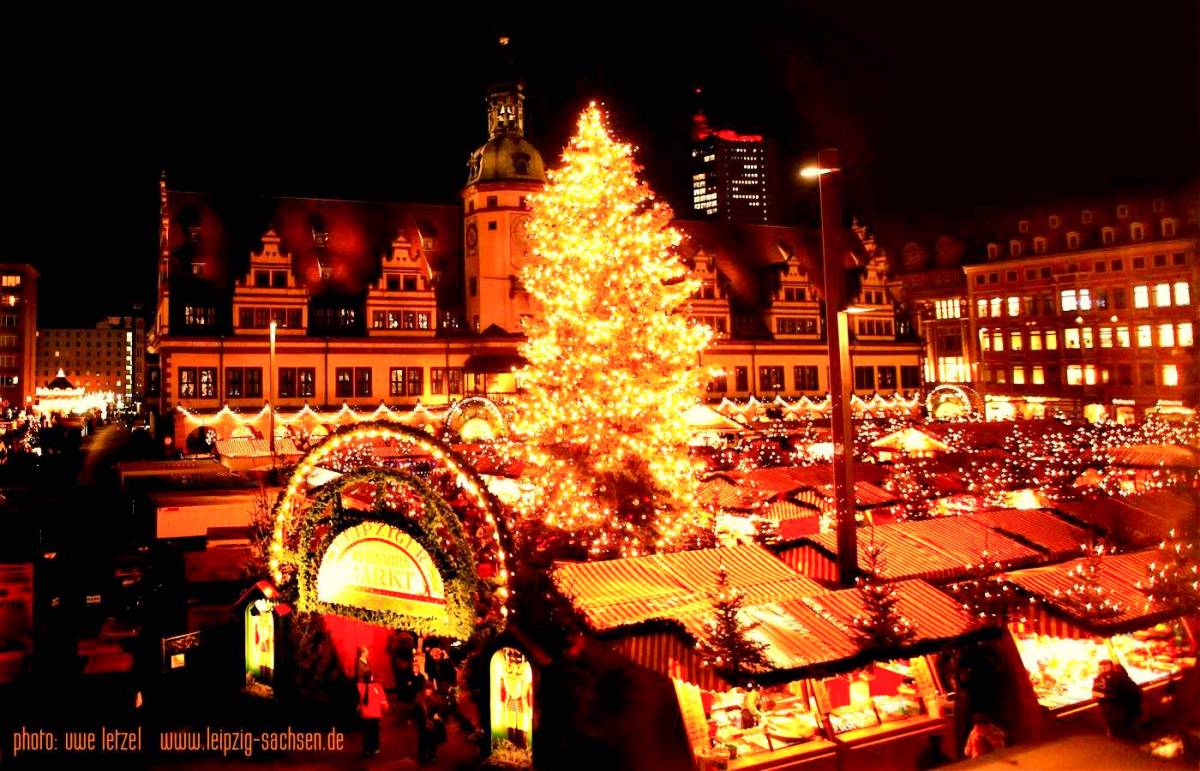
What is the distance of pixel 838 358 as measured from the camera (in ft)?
31.2

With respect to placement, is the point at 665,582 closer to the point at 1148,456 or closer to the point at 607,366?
the point at 607,366

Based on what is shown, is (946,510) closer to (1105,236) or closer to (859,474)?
(859,474)

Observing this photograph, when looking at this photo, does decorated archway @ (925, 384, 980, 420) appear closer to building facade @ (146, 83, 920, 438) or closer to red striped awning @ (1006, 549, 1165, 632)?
building facade @ (146, 83, 920, 438)

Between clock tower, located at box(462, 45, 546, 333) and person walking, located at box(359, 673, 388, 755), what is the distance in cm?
3652

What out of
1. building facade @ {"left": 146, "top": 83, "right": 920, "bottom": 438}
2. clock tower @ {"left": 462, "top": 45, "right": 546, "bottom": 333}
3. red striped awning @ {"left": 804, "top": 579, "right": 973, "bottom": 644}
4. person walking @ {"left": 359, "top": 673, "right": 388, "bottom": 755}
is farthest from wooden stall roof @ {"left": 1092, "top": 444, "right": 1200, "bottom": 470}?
clock tower @ {"left": 462, "top": 45, "right": 546, "bottom": 333}

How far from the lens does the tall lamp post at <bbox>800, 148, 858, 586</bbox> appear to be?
371 inches

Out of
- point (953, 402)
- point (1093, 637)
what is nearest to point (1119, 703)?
point (1093, 637)

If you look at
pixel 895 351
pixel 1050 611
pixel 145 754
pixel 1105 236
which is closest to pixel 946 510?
pixel 1050 611

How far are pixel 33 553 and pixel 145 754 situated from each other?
608cm

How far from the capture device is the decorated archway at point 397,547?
864 cm

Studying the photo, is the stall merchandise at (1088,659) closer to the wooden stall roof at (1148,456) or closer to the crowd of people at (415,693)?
the crowd of people at (415,693)

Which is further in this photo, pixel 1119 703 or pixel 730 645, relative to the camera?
pixel 1119 703

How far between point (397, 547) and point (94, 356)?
177 m

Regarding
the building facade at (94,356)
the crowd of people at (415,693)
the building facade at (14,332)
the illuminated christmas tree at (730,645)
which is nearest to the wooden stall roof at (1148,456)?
the illuminated christmas tree at (730,645)
